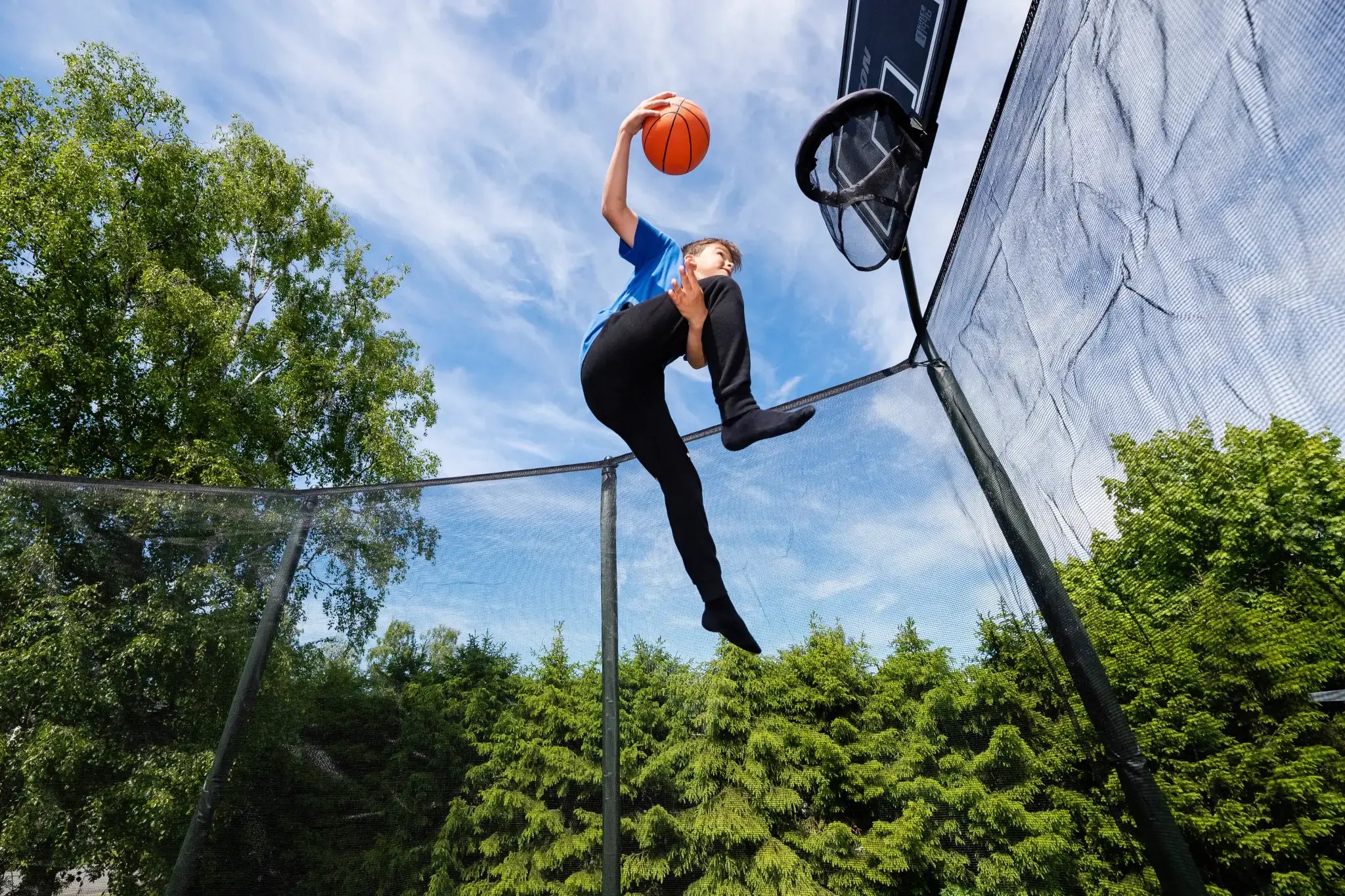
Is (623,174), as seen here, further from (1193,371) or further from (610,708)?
(610,708)

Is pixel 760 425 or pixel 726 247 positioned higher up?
pixel 726 247

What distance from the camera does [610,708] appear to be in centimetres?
274

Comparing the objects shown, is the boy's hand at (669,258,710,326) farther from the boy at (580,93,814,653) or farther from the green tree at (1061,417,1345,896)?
the green tree at (1061,417,1345,896)

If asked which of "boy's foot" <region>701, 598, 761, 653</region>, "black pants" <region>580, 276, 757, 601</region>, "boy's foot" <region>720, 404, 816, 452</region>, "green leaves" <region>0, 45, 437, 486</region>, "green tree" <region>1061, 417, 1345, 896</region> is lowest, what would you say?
"green tree" <region>1061, 417, 1345, 896</region>

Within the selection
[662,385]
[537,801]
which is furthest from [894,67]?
[537,801]

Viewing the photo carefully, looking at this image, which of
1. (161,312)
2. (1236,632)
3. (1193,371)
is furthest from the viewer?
(161,312)

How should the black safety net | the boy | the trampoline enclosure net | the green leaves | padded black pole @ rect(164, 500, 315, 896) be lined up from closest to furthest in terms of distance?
the black safety net < the trampoline enclosure net < the boy < padded black pole @ rect(164, 500, 315, 896) < the green leaves

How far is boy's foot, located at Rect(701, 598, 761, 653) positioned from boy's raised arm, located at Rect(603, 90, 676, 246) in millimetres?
783

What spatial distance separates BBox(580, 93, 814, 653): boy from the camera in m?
1.23

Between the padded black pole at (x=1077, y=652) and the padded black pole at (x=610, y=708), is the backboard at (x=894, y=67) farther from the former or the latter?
the padded black pole at (x=610, y=708)

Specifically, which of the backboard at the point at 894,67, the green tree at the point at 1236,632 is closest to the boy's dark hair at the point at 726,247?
the backboard at the point at 894,67

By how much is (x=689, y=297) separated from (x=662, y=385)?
0.88ft

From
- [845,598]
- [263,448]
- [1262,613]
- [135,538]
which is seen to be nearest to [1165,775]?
[1262,613]

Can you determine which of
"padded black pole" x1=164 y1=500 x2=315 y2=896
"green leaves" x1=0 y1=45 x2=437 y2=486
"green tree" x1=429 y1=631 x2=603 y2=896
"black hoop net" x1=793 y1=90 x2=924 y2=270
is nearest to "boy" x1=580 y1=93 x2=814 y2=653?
"black hoop net" x1=793 y1=90 x2=924 y2=270
